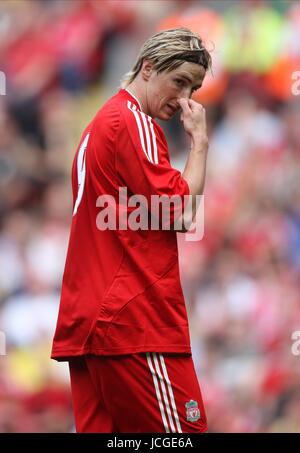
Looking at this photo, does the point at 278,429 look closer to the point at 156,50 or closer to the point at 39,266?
the point at 39,266

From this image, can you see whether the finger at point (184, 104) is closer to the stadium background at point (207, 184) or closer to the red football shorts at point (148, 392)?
the red football shorts at point (148, 392)

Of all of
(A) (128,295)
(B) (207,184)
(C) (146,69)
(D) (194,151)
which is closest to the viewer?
(A) (128,295)

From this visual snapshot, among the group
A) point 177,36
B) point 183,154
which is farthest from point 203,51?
point 183,154

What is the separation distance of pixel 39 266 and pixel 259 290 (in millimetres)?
1352

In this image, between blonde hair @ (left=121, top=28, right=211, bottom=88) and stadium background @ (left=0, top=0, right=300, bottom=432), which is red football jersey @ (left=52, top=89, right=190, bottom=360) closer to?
blonde hair @ (left=121, top=28, right=211, bottom=88)

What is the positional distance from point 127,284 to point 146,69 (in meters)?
0.64

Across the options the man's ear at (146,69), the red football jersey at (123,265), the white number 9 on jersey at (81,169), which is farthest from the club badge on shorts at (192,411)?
the man's ear at (146,69)

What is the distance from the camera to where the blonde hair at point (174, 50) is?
2.71 m

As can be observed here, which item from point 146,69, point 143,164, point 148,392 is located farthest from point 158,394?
point 146,69

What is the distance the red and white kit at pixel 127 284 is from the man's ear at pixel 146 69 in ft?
0.47

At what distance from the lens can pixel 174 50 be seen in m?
2.70

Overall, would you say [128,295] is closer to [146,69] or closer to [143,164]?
[143,164]

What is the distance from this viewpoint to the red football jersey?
8.34 ft

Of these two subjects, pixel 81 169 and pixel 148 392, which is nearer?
pixel 148 392
